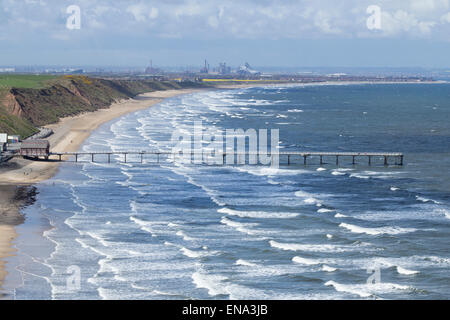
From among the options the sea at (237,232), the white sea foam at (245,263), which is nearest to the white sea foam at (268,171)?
the sea at (237,232)

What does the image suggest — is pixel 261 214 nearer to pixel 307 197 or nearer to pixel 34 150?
pixel 307 197

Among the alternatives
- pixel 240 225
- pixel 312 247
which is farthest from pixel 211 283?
pixel 240 225

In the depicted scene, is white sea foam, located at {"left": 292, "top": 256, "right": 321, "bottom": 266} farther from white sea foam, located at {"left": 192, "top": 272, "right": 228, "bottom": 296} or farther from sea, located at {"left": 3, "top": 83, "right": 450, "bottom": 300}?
white sea foam, located at {"left": 192, "top": 272, "right": 228, "bottom": 296}

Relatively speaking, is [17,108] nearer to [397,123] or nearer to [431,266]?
[397,123]

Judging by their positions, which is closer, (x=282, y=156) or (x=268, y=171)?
(x=268, y=171)

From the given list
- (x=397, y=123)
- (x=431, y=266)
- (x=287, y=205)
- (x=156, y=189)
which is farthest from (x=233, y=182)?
(x=397, y=123)

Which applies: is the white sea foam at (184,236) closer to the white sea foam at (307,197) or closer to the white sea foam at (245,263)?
the white sea foam at (245,263)

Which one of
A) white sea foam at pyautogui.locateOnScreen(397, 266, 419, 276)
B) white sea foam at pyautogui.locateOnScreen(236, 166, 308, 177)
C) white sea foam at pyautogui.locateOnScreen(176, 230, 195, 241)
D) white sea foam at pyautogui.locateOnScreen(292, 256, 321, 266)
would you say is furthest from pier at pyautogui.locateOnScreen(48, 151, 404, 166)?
white sea foam at pyautogui.locateOnScreen(397, 266, 419, 276)
